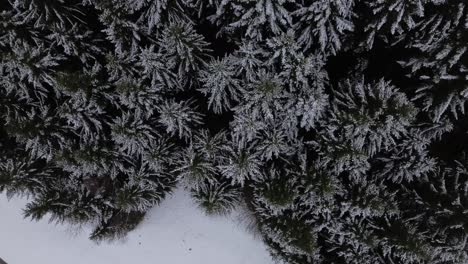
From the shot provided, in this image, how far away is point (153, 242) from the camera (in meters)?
5.61

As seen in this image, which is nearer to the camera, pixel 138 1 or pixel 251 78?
pixel 138 1

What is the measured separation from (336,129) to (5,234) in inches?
189

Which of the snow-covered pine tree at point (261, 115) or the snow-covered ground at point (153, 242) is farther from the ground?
the snow-covered pine tree at point (261, 115)

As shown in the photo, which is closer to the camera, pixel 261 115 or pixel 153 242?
pixel 261 115

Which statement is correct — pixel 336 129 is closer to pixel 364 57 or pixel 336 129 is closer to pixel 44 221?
pixel 364 57

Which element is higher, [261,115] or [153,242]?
[261,115]

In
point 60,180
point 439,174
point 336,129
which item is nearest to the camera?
point 336,129

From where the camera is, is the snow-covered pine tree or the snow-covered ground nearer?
the snow-covered pine tree

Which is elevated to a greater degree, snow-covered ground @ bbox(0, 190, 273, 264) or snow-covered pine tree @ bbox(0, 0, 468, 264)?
snow-covered pine tree @ bbox(0, 0, 468, 264)

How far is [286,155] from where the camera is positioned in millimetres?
5078

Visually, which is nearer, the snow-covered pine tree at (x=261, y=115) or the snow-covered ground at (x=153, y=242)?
the snow-covered pine tree at (x=261, y=115)

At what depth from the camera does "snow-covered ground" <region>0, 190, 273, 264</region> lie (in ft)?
18.1

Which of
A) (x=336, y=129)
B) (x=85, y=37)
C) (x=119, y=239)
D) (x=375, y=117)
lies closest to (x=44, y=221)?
(x=119, y=239)

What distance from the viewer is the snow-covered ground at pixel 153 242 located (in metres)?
5.52
